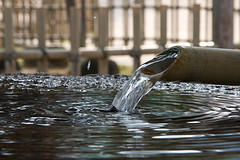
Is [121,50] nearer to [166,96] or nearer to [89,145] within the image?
[166,96]

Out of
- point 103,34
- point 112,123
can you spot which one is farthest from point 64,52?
point 112,123

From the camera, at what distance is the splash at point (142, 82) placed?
143 inches

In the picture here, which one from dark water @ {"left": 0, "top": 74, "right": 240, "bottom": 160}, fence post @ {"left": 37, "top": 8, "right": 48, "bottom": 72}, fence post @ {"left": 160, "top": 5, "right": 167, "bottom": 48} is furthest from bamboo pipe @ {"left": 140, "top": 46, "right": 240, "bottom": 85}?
fence post @ {"left": 160, "top": 5, "right": 167, "bottom": 48}

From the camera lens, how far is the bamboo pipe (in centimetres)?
345

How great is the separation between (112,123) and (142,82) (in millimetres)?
782

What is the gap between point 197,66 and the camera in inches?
140

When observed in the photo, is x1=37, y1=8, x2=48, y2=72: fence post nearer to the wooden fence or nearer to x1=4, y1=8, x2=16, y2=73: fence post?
the wooden fence

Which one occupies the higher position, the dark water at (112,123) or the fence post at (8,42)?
the fence post at (8,42)

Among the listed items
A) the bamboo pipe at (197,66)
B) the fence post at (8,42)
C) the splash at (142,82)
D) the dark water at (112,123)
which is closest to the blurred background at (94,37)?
the fence post at (8,42)

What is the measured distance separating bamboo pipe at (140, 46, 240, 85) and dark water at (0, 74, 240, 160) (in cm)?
22

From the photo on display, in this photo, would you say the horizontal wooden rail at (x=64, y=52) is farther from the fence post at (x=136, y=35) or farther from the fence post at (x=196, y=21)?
the fence post at (x=196, y=21)

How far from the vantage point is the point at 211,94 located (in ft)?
14.2

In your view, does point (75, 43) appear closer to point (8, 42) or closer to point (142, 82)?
point (8, 42)

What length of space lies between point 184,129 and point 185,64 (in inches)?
29.4
